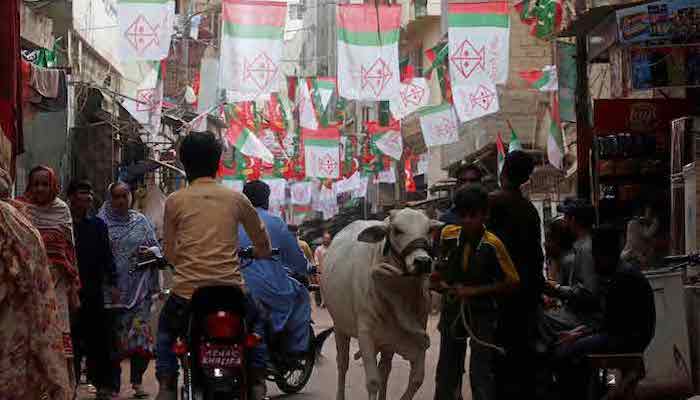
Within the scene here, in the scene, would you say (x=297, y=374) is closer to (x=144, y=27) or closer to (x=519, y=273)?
(x=519, y=273)

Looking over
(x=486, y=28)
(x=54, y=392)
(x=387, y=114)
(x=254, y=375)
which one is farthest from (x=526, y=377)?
(x=387, y=114)

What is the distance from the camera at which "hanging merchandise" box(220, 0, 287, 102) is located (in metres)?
18.9

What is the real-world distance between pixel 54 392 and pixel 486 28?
1476cm

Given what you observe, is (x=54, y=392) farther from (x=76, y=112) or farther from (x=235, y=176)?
(x=235, y=176)

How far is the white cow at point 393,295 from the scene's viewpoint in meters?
8.27

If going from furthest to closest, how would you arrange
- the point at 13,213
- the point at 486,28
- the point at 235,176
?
the point at 235,176
the point at 486,28
the point at 13,213

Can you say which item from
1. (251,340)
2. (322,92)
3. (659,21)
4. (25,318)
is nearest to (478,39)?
(659,21)

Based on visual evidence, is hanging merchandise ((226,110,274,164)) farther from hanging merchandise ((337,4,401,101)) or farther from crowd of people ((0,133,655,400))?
crowd of people ((0,133,655,400))

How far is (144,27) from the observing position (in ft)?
58.0

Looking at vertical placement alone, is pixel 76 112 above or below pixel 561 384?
above

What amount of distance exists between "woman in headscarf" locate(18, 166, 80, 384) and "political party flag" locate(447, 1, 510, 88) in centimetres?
1116

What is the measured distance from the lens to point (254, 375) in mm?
6223

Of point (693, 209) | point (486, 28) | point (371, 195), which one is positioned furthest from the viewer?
point (371, 195)

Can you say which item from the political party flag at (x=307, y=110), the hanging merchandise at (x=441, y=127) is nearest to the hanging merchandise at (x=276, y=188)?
the political party flag at (x=307, y=110)
